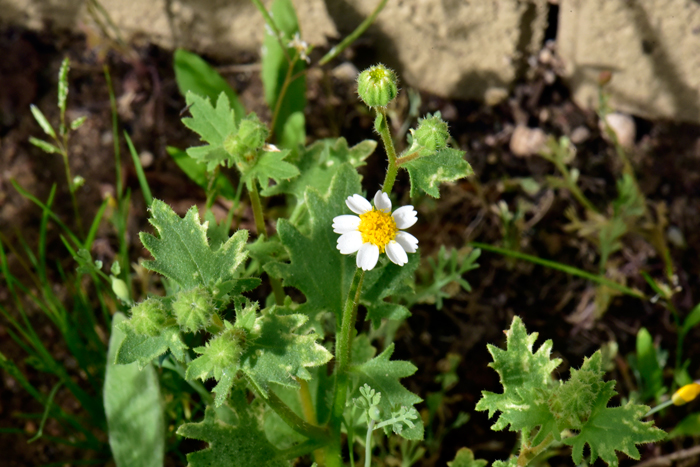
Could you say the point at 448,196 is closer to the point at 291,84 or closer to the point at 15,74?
the point at 291,84

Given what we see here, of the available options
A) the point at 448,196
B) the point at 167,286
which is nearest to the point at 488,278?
the point at 448,196

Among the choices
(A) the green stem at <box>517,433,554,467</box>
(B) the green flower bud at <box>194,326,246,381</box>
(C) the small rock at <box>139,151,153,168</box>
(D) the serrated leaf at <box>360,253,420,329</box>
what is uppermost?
(B) the green flower bud at <box>194,326,246,381</box>

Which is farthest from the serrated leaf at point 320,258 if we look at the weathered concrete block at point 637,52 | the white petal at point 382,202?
the weathered concrete block at point 637,52

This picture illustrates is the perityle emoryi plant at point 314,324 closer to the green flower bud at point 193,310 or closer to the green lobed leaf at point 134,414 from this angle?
the green flower bud at point 193,310

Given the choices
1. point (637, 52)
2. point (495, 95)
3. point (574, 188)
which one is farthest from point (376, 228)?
point (637, 52)

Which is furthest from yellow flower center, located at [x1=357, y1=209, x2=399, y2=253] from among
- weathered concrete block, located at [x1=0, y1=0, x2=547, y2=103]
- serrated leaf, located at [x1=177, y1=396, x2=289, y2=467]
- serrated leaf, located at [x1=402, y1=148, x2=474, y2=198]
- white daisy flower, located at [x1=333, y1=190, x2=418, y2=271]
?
weathered concrete block, located at [x1=0, y1=0, x2=547, y2=103]

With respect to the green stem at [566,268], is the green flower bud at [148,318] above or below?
above

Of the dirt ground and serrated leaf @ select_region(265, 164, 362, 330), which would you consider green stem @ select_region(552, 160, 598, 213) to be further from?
serrated leaf @ select_region(265, 164, 362, 330)
